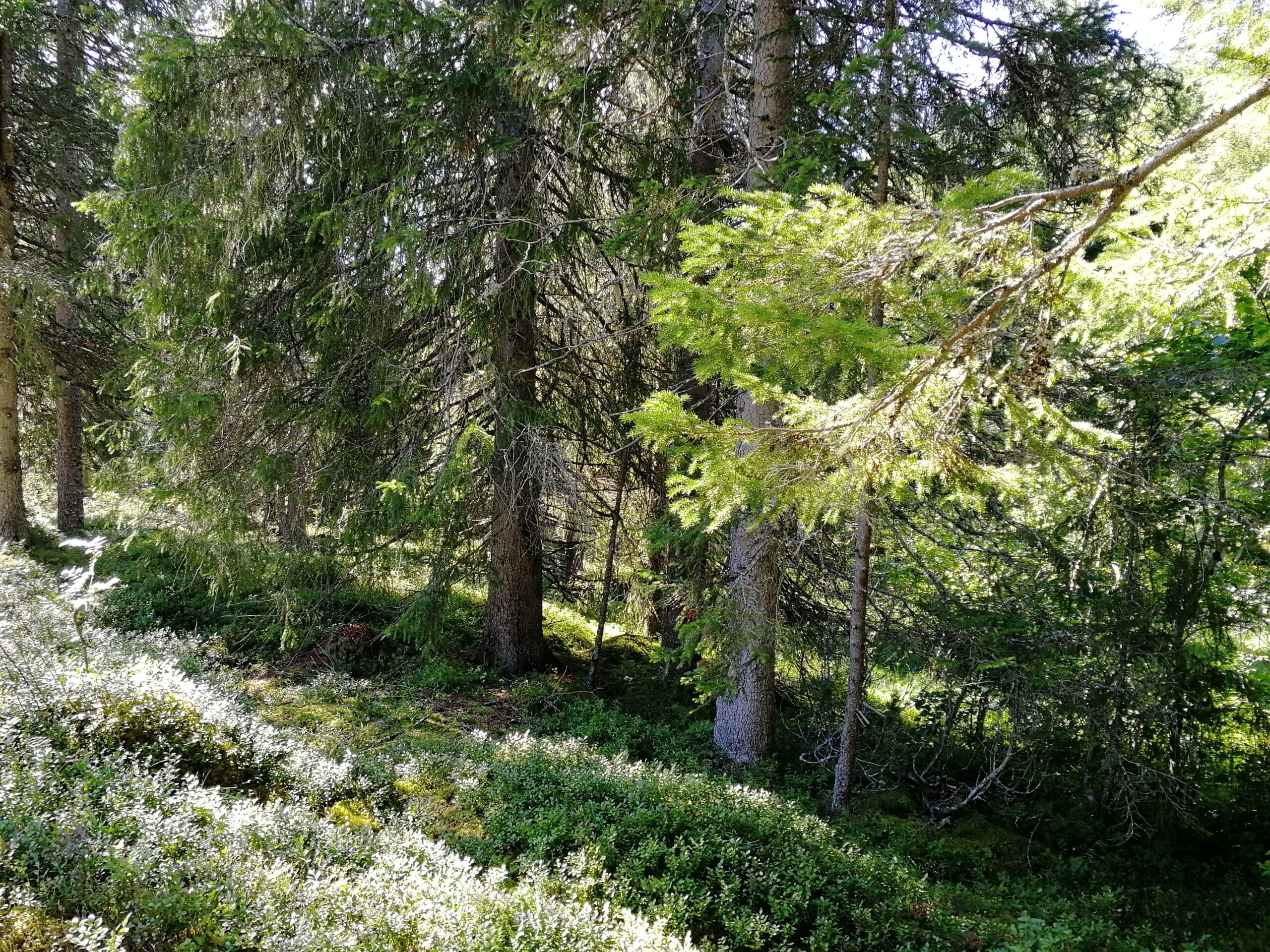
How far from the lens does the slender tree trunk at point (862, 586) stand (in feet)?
17.9

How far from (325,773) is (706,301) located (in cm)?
416

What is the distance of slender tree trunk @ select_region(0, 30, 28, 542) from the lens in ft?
35.5

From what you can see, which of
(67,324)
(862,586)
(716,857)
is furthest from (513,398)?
(67,324)

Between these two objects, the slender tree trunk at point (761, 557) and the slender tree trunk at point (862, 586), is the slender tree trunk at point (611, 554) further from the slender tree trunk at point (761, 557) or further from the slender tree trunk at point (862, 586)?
the slender tree trunk at point (862, 586)

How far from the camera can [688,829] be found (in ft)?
15.9

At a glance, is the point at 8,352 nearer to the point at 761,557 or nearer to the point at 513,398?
the point at 513,398

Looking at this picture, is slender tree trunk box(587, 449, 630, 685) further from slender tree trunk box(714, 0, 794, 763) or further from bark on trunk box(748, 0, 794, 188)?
bark on trunk box(748, 0, 794, 188)

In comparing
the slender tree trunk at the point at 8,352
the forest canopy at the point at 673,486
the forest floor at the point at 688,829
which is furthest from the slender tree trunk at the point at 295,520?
the slender tree trunk at the point at 8,352

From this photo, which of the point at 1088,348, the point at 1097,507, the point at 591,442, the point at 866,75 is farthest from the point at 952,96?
the point at 591,442

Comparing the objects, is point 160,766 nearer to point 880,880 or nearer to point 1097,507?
point 880,880

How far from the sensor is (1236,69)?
96.6 inches

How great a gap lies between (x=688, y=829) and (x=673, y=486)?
2395 millimetres

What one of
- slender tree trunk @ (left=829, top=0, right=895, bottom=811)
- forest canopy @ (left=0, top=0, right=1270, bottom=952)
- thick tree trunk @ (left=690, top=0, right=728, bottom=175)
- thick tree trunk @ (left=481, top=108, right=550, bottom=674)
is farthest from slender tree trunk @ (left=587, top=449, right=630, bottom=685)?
thick tree trunk @ (left=690, top=0, right=728, bottom=175)

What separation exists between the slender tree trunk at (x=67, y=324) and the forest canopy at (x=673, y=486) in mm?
1449
